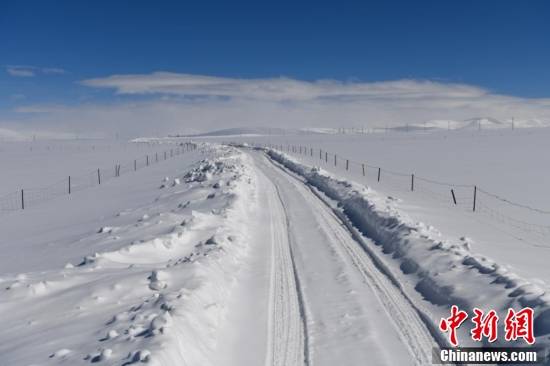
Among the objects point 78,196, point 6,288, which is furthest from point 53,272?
point 78,196

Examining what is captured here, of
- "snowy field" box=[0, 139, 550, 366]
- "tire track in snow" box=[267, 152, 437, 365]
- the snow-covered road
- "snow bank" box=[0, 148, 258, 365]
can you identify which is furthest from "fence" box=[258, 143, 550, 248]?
"snow bank" box=[0, 148, 258, 365]

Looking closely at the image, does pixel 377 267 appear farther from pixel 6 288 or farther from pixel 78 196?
pixel 78 196

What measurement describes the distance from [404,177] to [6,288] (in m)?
30.7

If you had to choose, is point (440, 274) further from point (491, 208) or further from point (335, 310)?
point (491, 208)

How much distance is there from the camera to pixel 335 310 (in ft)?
29.6

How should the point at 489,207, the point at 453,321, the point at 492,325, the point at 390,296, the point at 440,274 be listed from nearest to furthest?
the point at 492,325
the point at 453,321
the point at 390,296
the point at 440,274
the point at 489,207

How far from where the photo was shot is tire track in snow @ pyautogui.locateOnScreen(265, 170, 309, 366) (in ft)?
24.3

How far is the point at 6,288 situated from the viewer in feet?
32.9

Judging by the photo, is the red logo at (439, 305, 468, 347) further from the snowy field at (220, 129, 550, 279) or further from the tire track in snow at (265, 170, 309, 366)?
the snowy field at (220, 129, 550, 279)

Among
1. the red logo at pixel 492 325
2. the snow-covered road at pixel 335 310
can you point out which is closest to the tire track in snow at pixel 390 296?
the snow-covered road at pixel 335 310

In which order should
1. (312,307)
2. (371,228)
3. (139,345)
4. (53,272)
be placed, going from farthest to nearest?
(371,228) → (53,272) → (312,307) → (139,345)

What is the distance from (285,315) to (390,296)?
2131mm

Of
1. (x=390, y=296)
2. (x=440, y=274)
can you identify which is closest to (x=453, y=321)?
(x=390, y=296)

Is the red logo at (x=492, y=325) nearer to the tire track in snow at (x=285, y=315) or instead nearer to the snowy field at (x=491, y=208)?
the tire track in snow at (x=285, y=315)
